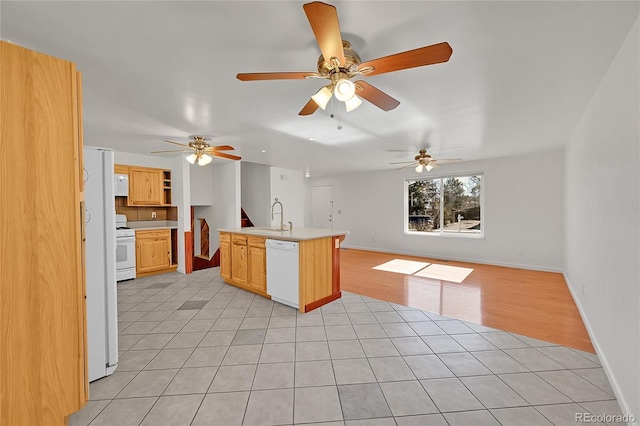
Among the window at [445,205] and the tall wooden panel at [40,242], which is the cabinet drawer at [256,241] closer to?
the tall wooden panel at [40,242]

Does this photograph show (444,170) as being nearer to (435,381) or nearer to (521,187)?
(521,187)

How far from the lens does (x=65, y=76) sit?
1448 millimetres

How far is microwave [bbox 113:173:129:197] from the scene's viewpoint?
4.57m

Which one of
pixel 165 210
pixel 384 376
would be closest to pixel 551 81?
pixel 384 376

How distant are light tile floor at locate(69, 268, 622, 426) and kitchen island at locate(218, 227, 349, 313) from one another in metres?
0.37

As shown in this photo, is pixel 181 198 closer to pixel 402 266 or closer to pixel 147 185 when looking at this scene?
pixel 147 185

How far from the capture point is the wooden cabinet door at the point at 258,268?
11.8 feet

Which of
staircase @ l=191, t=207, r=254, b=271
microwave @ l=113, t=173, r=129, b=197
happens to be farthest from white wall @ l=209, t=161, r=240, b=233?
microwave @ l=113, t=173, r=129, b=197

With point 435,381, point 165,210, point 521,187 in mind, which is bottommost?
point 435,381

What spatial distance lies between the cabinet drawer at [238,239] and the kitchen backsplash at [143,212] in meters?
2.00

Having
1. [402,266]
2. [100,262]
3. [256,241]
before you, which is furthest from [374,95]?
[402,266]

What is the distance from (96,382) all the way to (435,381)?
2.59 metres

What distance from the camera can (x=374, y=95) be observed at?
1.87 m

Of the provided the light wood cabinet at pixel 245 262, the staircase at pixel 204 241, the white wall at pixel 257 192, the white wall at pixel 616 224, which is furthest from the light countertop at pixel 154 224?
the white wall at pixel 616 224
